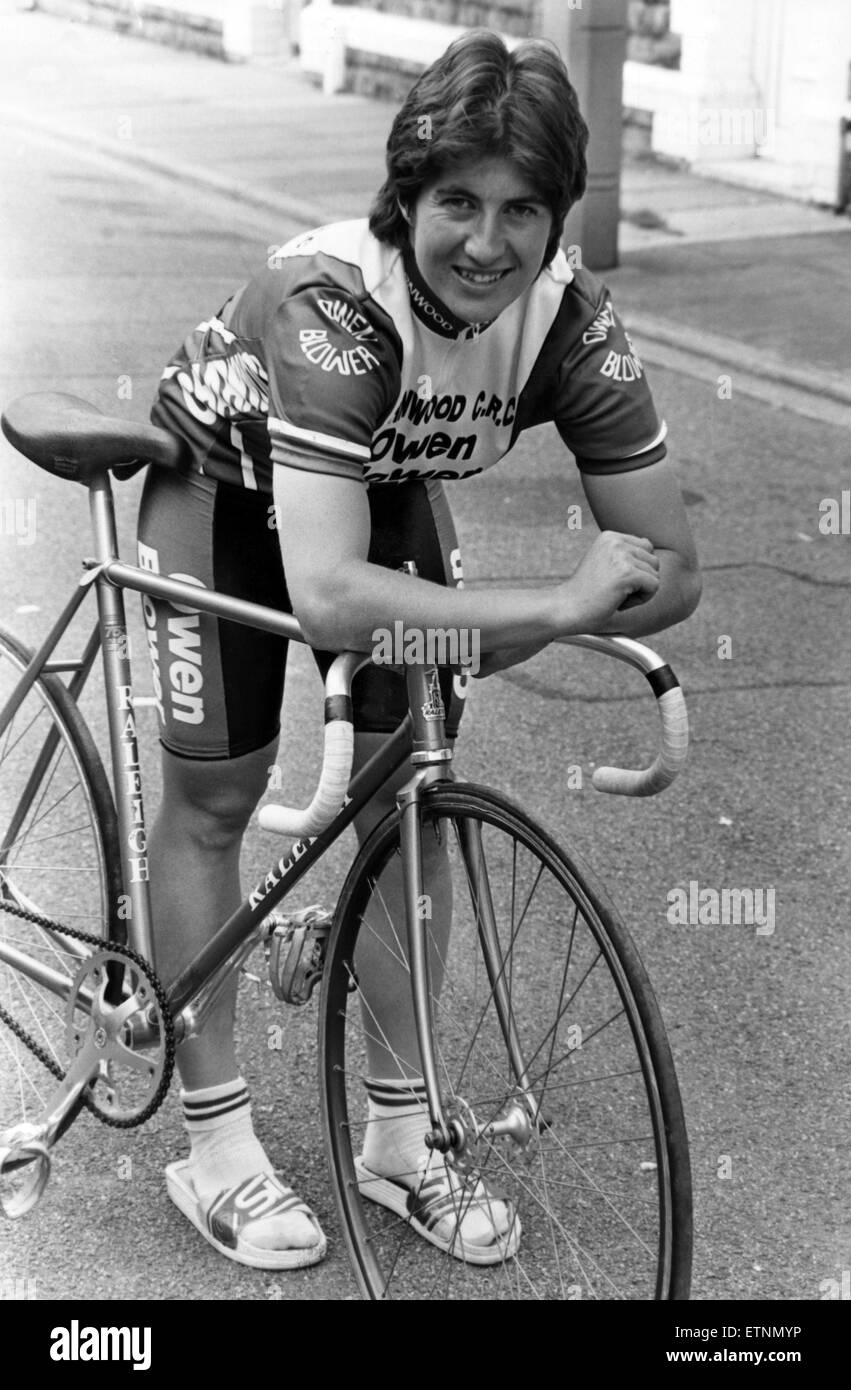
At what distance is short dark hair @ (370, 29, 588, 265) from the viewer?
105 inches

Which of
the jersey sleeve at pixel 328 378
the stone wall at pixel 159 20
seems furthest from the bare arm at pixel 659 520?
the stone wall at pixel 159 20

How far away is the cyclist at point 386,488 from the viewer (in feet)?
8.91

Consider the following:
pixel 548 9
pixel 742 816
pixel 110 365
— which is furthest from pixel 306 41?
pixel 742 816

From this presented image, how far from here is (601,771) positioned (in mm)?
2789

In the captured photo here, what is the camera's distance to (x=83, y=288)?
35.4 ft

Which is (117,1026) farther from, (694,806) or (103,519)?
(694,806)

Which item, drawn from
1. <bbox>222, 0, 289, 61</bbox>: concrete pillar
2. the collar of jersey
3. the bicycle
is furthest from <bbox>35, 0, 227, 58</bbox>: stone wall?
the collar of jersey

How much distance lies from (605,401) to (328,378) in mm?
450

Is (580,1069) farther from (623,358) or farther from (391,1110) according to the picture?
(623,358)

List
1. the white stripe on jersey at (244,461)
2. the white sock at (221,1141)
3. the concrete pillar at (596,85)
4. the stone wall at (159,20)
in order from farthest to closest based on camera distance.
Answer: the stone wall at (159,20)
the concrete pillar at (596,85)
the white sock at (221,1141)
the white stripe on jersey at (244,461)

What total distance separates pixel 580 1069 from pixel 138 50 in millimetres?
18417

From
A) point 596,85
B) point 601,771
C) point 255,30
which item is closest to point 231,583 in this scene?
point 601,771

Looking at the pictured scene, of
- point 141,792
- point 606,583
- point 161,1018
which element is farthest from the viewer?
point 141,792

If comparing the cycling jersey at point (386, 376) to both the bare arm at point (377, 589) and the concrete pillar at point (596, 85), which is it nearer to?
the bare arm at point (377, 589)
